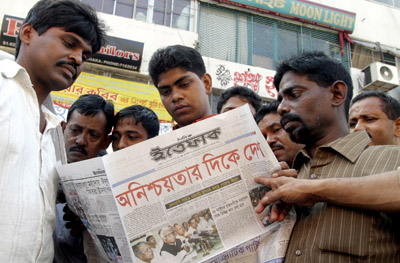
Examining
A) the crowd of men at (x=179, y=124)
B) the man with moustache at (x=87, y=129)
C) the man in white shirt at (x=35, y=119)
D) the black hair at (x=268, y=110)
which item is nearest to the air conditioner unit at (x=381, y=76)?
the black hair at (x=268, y=110)

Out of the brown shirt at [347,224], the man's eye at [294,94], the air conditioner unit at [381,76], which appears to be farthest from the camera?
the air conditioner unit at [381,76]

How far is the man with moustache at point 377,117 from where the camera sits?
6.16 ft

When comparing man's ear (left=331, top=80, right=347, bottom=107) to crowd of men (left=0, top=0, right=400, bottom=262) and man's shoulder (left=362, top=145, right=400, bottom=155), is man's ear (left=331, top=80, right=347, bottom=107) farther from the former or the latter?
man's shoulder (left=362, top=145, right=400, bottom=155)

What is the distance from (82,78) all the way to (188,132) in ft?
17.1

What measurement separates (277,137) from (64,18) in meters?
1.17

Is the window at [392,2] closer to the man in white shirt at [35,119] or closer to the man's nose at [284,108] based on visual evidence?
the man's nose at [284,108]

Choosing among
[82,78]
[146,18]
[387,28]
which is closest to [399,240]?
[82,78]

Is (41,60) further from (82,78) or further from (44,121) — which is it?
(82,78)

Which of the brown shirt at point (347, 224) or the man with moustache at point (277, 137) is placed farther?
the man with moustache at point (277, 137)

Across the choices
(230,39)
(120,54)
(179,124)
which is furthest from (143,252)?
(230,39)

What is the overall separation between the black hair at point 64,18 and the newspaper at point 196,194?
0.59 m

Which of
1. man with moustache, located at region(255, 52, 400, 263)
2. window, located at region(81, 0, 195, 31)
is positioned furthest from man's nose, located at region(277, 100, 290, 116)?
window, located at region(81, 0, 195, 31)

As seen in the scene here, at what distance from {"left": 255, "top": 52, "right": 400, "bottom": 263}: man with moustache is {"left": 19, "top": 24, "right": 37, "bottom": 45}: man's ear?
1.01m

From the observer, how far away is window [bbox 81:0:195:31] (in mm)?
6371
